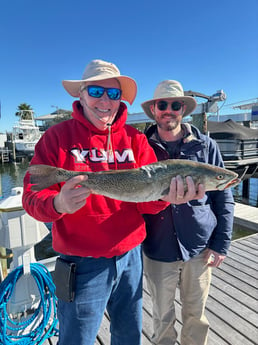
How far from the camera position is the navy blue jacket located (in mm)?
2621

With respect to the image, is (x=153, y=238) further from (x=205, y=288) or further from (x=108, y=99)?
(x=108, y=99)

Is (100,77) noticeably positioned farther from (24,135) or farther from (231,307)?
(24,135)

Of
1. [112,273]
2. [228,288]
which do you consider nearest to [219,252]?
[112,273]

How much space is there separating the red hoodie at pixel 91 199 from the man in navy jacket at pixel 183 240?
477 millimetres

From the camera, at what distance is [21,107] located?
226ft

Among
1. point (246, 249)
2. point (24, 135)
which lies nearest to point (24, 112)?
point (24, 135)

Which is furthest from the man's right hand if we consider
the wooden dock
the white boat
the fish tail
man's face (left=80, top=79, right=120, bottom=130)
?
the white boat

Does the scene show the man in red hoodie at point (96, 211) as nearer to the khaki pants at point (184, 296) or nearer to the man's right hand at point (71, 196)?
the man's right hand at point (71, 196)

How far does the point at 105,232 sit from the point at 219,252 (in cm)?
151

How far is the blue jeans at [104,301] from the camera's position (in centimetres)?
194

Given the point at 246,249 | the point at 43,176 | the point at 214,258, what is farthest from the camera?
the point at 246,249

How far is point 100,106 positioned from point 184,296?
7.90 feet

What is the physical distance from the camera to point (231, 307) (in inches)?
142

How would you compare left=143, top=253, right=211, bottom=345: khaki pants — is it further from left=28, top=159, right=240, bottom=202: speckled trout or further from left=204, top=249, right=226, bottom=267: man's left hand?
left=28, top=159, right=240, bottom=202: speckled trout
